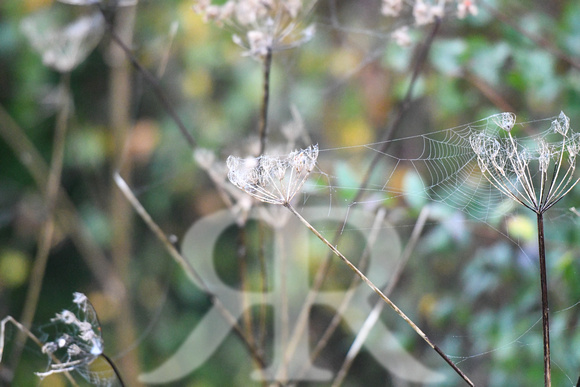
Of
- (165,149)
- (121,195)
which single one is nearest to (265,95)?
(121,195)

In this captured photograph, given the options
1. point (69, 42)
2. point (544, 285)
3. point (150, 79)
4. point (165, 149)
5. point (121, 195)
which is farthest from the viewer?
→ point (165, 149)

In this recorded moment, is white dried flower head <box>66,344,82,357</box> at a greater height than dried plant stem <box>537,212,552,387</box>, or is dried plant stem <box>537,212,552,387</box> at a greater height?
dried plant stem <box>537,212,552,387</box>

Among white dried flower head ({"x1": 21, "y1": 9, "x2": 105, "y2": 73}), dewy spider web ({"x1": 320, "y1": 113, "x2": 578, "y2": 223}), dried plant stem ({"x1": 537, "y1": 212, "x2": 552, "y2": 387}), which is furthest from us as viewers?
white dried flower head ({"x1": 21, "y1": 9, "x2": 105, "y2": 73})

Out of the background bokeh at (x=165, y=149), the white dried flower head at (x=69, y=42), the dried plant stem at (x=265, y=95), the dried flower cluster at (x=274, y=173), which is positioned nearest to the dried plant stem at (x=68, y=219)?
the background bokeh at (x=165, y=149)

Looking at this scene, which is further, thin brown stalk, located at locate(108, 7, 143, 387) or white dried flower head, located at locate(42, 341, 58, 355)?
thin brown stalk, located at locate(108, 7, 143, 387)

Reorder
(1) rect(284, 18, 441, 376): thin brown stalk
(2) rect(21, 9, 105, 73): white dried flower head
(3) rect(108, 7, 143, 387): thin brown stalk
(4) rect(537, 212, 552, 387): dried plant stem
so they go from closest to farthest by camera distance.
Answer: (4) rect(537, 212, 552, 387): dried plant stem < (1) rect(284, 18, 441, 376): thin brown stalk < (2) rect(21, 9, 105, 73): white dried flower head < (3) rect(108, 7, 143, 387): thin brown stalk

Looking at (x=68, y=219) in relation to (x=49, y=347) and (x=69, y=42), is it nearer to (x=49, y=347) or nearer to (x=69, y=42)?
(x=69, y=42)

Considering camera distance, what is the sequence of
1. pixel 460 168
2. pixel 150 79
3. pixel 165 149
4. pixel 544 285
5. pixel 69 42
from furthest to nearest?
pixel 165 149 → pixel 69 42 → pixel 150 79 → pixel 460 168 → pixel 544 285

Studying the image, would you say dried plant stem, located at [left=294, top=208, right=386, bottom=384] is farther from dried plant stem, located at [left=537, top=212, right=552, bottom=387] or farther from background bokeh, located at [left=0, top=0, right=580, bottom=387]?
background bokeh, located at [left=0, top=0, right=580, bottom=387]

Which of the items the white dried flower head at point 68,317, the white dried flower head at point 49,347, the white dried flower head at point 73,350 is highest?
the white dried flower head at point 68,317

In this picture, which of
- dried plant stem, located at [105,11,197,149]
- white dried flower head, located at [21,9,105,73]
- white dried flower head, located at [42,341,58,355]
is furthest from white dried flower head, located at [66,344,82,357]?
white dried flower head, located at [21,9,105,73]

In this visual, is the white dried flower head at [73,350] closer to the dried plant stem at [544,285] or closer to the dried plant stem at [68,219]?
the dried plant stem at [544,285]

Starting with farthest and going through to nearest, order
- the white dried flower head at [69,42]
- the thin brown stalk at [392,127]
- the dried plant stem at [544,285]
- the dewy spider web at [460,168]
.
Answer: the white dried flower head at [69,42] < the thin brown stalk at [392,127] < the dewy spider web at [460,168] < the dried plant stem at [544,285]
